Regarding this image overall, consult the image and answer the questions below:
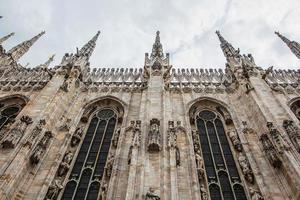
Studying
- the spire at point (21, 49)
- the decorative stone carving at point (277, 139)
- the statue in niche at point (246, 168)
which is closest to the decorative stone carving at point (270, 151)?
the decorative stone carving at point (277, 139)

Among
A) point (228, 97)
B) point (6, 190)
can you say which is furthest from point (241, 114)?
point (6, 190)

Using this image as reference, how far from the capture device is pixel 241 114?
15.7 m

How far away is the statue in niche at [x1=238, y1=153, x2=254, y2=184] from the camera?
12.0m

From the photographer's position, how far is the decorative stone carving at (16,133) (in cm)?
1180

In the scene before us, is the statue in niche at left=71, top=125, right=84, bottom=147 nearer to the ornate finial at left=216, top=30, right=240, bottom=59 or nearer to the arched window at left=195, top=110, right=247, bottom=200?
the arched window at left=195, top=110, right=247, bottom=200

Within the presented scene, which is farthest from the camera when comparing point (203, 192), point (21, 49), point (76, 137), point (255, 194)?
point (21, 49)

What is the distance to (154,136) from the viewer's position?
479 inches

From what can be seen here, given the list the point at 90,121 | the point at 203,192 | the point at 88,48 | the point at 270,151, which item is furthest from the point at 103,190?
the point at 88,48

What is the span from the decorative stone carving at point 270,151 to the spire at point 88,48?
1301 cm

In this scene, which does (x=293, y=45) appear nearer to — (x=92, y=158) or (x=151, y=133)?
(x=151, y=133)

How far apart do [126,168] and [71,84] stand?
716cm

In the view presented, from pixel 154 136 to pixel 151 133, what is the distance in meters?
0.28

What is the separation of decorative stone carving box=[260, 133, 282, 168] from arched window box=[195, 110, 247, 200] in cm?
152

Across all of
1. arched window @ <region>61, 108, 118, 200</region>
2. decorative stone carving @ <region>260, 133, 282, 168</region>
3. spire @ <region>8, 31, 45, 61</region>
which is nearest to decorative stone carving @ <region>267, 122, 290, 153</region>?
decorative stone carving @ <region>260, 133, 282, 168</region>
